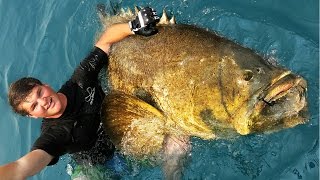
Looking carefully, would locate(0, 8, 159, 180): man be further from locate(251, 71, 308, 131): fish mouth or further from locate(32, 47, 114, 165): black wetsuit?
locate(251, 71, 308, 131): fish mouth

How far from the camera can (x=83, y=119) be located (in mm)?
5461

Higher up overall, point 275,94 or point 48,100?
point 275,94

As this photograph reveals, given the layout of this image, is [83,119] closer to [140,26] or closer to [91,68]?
[91,68]

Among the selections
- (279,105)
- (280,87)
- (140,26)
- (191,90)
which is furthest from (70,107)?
(280,87)

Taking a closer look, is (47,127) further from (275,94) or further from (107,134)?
(275,94)

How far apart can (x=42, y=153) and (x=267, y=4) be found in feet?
11.8

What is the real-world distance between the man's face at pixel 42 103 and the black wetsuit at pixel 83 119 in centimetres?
19

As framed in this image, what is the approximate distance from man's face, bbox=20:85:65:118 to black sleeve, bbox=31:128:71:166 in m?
0.21

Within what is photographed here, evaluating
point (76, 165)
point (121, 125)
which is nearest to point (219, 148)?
point (121, 125)

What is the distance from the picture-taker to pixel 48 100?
513 cm

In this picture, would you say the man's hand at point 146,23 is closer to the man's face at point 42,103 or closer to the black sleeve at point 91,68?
the black sleeve at point 91,68

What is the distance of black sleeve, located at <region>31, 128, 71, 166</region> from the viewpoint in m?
4.98

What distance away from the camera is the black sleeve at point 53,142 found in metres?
4.98

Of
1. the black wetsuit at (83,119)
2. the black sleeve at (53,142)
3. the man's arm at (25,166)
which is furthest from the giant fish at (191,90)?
the man's arm at (25,166)
